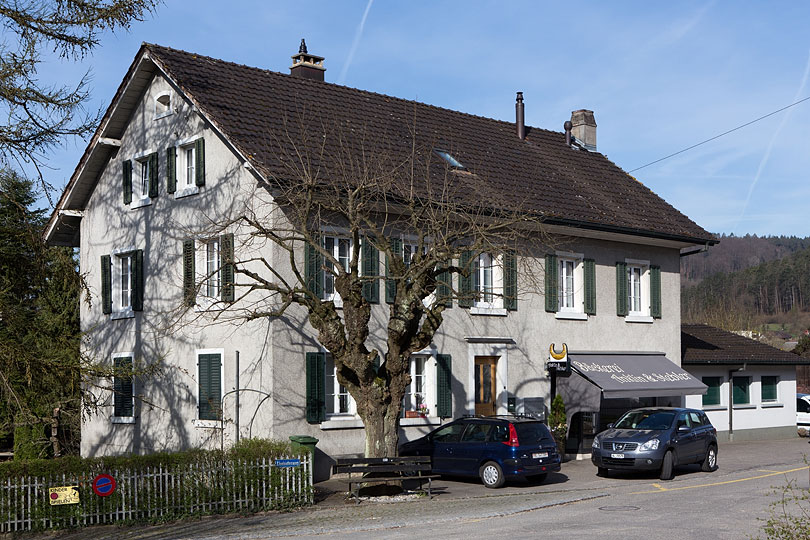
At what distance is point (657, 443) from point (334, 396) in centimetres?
711

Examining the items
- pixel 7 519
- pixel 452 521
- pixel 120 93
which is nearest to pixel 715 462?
pixel 452 521

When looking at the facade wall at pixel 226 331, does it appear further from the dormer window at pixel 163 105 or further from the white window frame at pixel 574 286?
the white window frame at pixel 574 286

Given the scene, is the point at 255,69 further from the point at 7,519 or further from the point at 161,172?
the point at 7,519

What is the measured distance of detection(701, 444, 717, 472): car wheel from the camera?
22.9 meters

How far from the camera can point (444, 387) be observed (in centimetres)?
2395

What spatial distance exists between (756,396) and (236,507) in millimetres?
21716

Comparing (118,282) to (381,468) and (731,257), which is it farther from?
(731,257)

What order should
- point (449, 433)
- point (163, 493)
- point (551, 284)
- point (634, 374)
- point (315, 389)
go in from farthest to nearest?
1. point (634, 374)
2. point (551, 284)
3. point (315, 389)
4. point (449, 433)
5. point (163, 493)

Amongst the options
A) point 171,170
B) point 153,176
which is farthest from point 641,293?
point 153,176

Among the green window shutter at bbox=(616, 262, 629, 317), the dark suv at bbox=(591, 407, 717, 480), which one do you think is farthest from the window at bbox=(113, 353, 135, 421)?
the green window shutter at bbox=(616, 262, 629, 317)

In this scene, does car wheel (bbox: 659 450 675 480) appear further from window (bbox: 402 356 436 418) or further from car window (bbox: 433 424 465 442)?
window (bbox: 402 356 436 418)

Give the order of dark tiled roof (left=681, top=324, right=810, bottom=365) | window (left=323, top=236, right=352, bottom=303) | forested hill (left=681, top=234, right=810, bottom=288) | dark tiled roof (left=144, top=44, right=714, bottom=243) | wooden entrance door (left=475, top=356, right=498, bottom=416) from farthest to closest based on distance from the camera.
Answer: forested hill (left=681, top=234, right=810, bottom=288), dark tiled roof (left=681, top=324, right=810, bottom=365), wooden entrance door (left=475, top=356, right=498, bottom=416), dark tiled roof (left=144, top=44, right=714, bottom=243), window (left=323, top=236, right=352, bottom=303)

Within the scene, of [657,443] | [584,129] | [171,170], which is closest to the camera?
[657,443]

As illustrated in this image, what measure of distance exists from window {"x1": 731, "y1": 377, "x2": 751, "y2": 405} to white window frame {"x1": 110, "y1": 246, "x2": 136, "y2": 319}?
19460 mm
